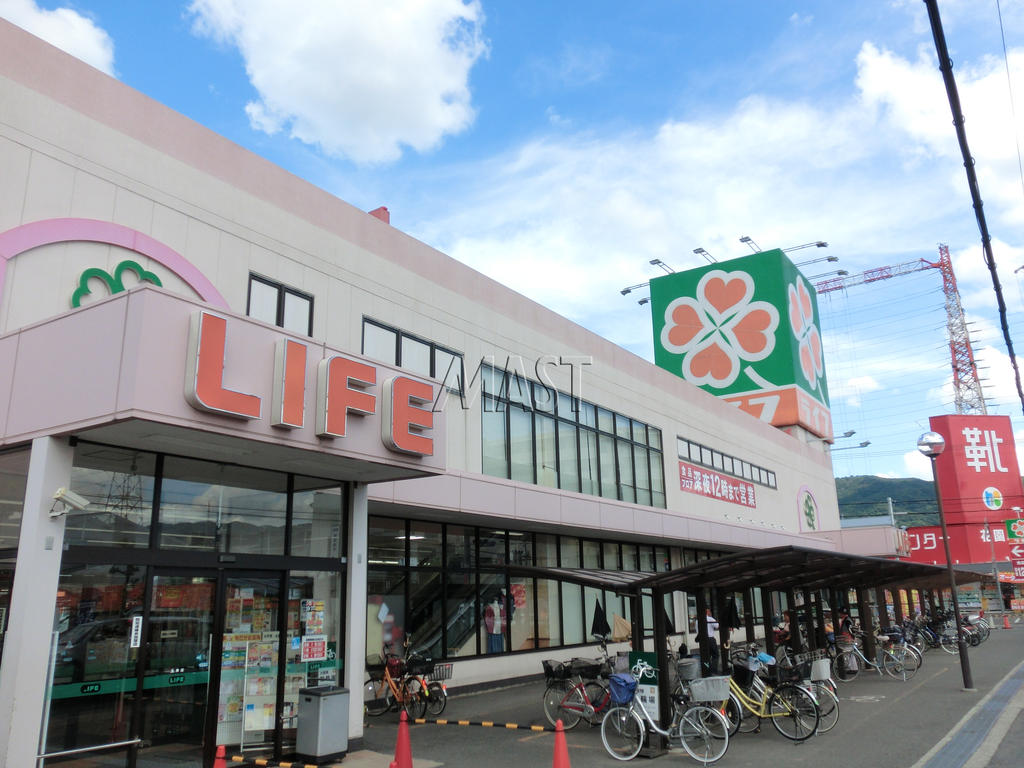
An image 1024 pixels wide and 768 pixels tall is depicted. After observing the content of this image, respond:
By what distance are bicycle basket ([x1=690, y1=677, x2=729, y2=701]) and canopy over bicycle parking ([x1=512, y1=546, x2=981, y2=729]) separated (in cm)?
81

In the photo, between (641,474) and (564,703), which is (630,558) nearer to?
(641,474)

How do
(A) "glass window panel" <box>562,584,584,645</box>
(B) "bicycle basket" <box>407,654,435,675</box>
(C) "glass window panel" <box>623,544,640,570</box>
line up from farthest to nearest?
(C) "glass window panel" <box>623,544,640,570</box>
(A) "glass window panel" <box>562,584,584,645</box>
(B) "bicycle basket" <box>407,654,435,675</box>

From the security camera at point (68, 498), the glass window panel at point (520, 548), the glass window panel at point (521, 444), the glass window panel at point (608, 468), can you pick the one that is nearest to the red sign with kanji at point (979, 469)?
the glass window panel at point (608, 468)

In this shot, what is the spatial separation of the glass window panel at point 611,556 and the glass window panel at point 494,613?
5289mm

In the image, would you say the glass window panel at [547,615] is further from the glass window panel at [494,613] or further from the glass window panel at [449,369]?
the glass window panel at [449,369]

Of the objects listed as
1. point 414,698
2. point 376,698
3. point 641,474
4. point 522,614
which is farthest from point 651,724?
point 641,474

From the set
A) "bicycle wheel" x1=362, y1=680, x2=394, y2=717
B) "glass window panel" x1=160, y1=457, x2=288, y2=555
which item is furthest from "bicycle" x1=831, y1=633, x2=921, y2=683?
"glass window panel" x1=160, y1=457, x2=288, y2=555

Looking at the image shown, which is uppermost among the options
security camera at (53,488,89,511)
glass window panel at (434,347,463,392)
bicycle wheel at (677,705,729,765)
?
glass window panel at (434,347,463,392)

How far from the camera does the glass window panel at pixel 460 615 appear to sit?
59.3ft

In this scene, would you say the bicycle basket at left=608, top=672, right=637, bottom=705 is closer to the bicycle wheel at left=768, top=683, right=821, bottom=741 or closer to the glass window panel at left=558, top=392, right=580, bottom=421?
the bicycle wheel at left=768, top=683, right=821, bottom=741

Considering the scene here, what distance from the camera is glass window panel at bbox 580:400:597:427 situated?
23.5 m

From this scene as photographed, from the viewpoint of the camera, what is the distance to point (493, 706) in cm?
1641

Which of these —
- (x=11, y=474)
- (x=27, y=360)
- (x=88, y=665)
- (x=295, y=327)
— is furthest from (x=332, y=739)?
(x=295, y=327)

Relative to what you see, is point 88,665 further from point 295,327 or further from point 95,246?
point 295,327
